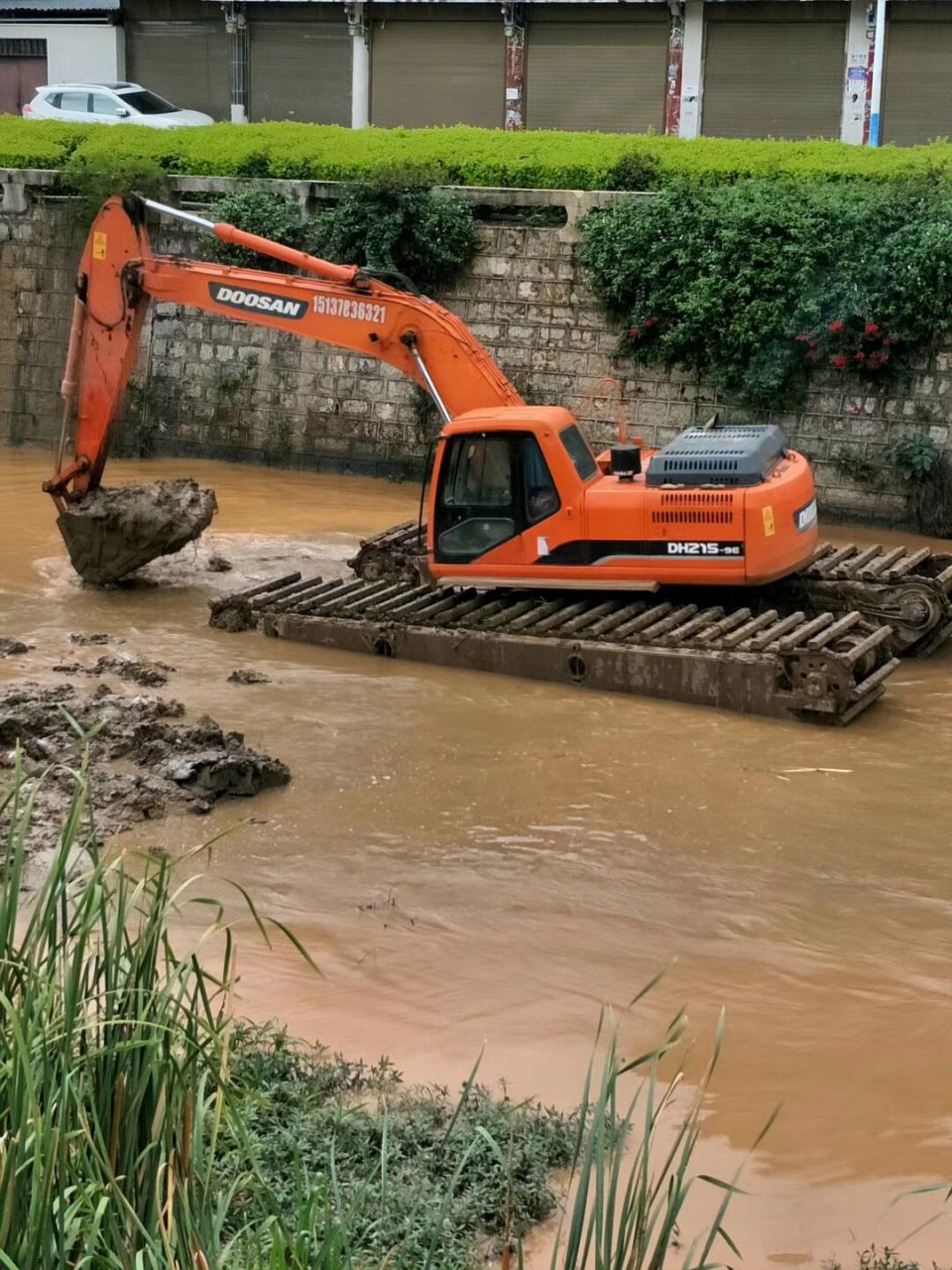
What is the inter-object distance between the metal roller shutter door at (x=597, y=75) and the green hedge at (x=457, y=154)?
805 cm

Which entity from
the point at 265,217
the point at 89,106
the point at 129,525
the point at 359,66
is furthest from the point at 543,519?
the point at 359,66

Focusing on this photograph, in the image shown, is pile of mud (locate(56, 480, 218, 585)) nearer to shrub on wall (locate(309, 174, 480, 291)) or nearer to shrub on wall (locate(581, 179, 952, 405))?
shrub on wall (locate(309, 174, 480, 291))

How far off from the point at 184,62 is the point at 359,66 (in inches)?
162

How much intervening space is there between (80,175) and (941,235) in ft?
34.7

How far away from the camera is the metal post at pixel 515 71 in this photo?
28.9 meters

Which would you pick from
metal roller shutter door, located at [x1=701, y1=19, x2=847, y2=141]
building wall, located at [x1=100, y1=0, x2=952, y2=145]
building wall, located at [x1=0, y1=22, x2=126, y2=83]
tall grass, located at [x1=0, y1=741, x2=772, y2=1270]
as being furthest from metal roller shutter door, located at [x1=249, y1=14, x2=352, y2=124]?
tall grass, located at [x1=0, y1=741, x2=772, y2=1270]

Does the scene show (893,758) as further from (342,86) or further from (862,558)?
(342,86)

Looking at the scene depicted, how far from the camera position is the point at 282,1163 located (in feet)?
17.2

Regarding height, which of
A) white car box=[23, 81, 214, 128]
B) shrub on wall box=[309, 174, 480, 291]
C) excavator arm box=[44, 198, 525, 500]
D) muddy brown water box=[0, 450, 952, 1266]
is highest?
white car box=[23, 81, 214, 128]

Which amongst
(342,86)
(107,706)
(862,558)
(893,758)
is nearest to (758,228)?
(862,558)

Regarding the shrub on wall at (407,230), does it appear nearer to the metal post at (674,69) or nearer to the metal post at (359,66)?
the metal post at (674,69)

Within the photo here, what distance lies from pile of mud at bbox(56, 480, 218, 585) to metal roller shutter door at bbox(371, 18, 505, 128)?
17.5m

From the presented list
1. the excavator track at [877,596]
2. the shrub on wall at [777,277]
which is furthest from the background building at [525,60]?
the excavator track at [877,596]

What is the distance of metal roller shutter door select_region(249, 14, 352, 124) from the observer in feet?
99.8
